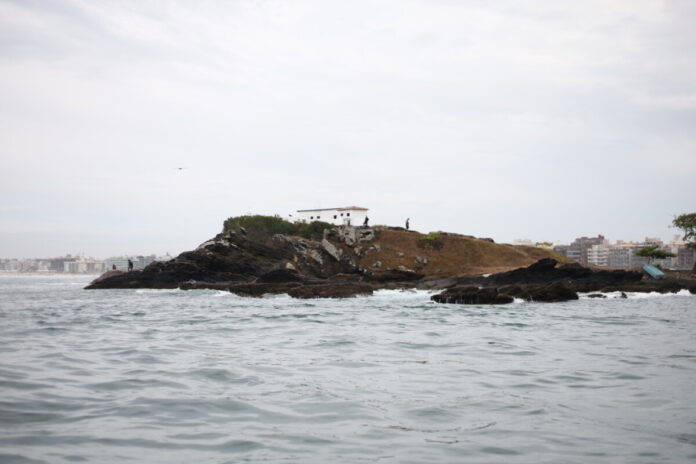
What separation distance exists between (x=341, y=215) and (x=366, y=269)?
30530 millimetres

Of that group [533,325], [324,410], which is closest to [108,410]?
[324,410]

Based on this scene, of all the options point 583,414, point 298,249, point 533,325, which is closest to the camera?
point 583,414

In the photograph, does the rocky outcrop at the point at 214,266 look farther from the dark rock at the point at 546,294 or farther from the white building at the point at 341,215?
the white building at the point at 341,215

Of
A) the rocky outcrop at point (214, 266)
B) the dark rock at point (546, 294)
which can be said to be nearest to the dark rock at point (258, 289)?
the rocky outcrop at point (214, 266)

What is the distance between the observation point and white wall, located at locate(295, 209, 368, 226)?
120 meters

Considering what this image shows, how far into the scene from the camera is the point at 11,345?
58.3 ft

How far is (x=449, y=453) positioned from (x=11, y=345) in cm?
1555

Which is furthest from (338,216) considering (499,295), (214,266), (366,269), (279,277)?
(499,295)

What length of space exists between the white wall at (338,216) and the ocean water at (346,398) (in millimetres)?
98697

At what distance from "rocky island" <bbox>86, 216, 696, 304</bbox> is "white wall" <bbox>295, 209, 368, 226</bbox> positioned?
8.31m

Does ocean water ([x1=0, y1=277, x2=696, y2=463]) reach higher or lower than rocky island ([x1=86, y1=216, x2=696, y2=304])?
lower

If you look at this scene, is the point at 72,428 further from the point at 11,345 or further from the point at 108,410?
the point at 11,345

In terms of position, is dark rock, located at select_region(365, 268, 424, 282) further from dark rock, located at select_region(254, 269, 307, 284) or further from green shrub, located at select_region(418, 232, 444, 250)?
green shrub, located at select_region(418, 232, 444, 250)

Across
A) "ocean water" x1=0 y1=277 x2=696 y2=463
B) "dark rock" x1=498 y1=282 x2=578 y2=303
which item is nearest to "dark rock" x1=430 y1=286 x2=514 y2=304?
"dark rock" x1=498 y1=282 x2=578 y2=303
